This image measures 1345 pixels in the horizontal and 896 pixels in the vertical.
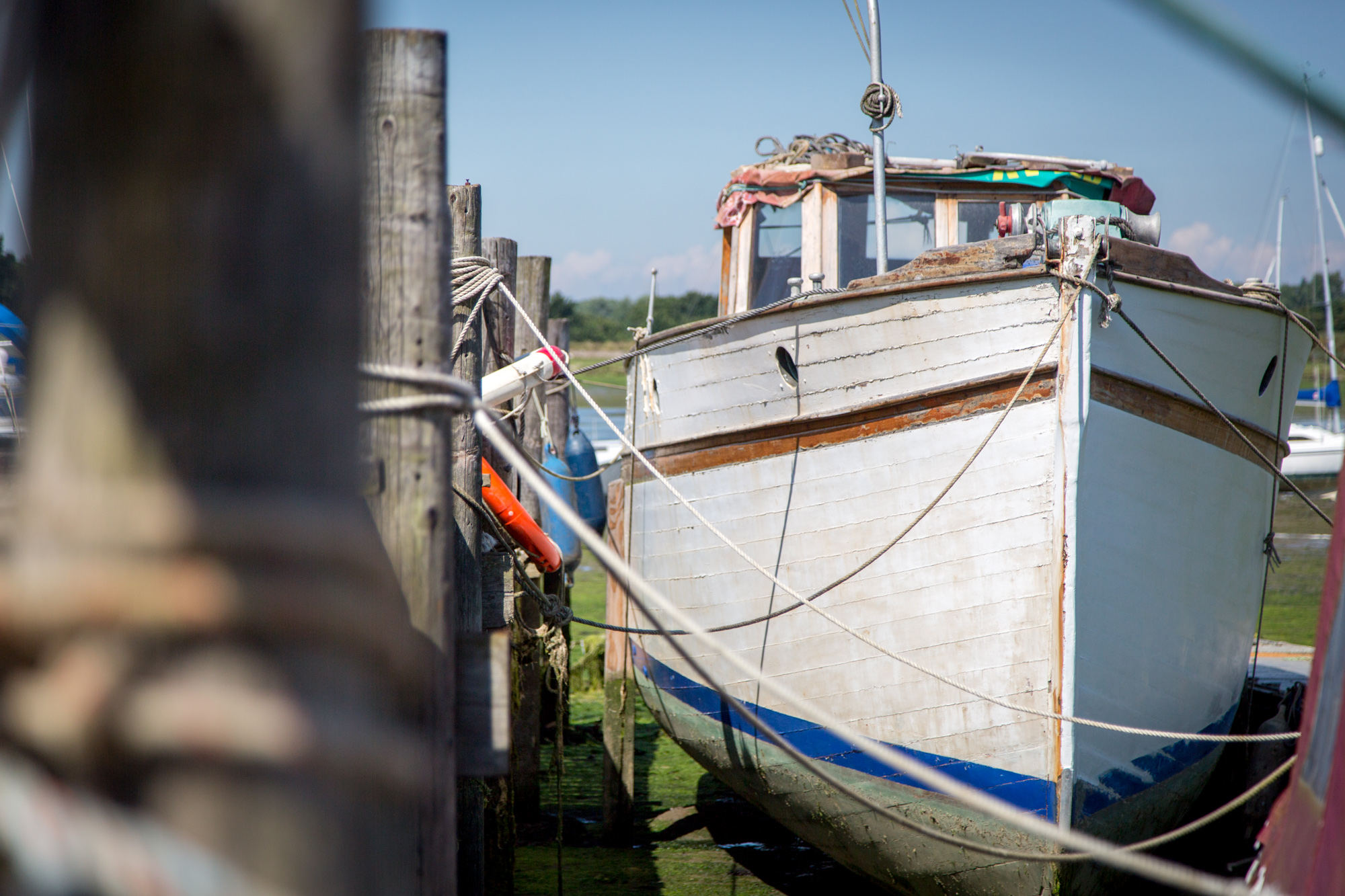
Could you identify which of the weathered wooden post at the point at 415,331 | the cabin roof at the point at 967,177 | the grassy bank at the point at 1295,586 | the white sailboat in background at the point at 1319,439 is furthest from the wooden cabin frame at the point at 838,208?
the white sailboat in background at the point at 1319,439

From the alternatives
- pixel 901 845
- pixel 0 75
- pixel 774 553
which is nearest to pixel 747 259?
pixel 774 553

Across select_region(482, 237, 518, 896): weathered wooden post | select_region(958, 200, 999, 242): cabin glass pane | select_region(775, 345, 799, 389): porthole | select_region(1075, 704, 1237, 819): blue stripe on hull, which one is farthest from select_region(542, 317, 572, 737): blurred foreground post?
select_region(1075, 704, 1237, 819): blue stripe on hull

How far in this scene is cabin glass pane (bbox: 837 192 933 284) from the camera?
5824 mm

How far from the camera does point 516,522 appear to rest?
4160mm

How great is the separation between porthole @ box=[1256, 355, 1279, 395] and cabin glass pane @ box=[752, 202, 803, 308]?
2.51 meters

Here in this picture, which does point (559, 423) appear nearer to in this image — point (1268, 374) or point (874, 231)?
point (874, 231)

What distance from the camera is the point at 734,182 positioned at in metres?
6.30

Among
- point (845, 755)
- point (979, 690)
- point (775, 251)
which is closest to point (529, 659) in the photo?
point (845, 755)

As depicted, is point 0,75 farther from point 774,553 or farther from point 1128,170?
point 1128,170

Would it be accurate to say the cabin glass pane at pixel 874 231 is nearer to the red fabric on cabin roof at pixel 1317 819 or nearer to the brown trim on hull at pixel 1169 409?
the brown trim on hull at pixel 1169 409

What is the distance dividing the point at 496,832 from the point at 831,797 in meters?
1.58

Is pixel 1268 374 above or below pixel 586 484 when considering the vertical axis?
above

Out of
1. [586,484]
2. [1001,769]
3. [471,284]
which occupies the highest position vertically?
[471,284]

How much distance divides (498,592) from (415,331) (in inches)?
94.7
